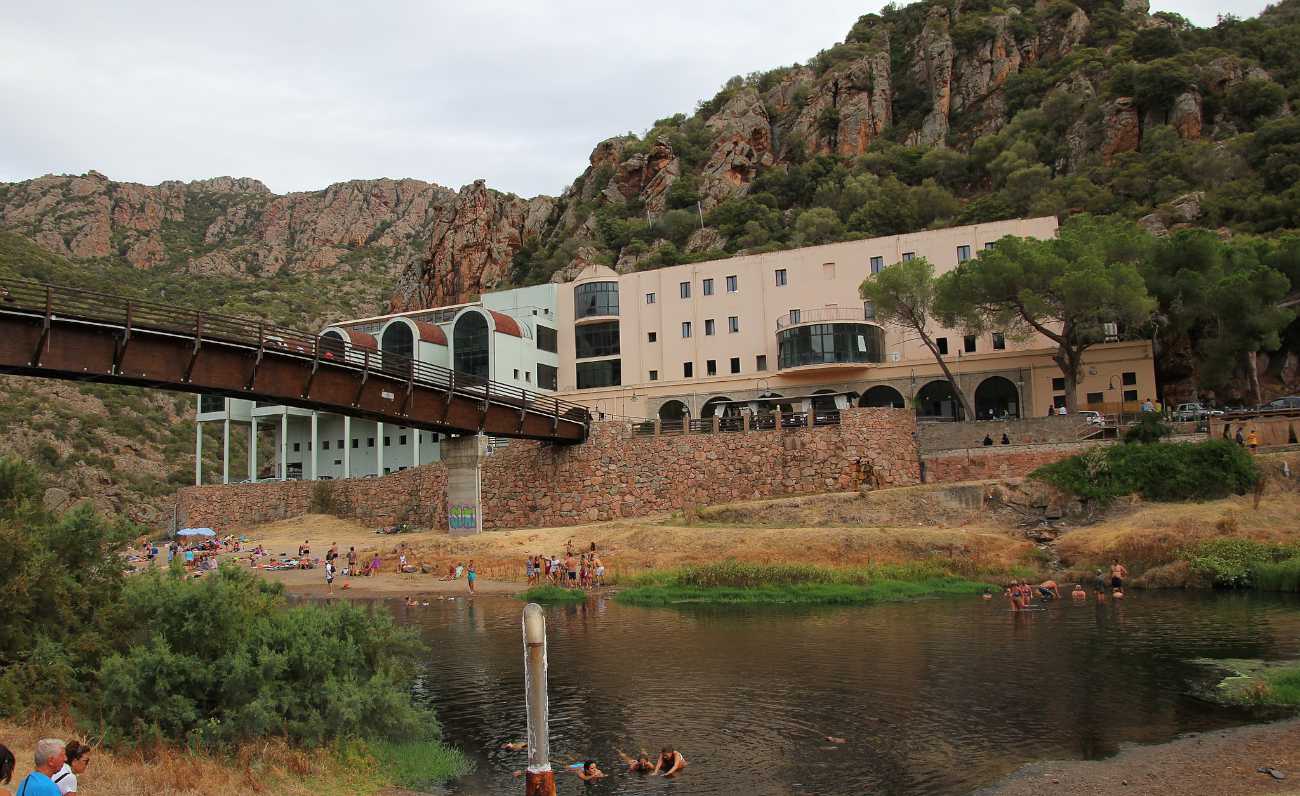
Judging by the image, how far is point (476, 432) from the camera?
47281 mm

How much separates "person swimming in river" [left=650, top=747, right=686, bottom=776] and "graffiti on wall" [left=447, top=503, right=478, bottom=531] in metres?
34.6

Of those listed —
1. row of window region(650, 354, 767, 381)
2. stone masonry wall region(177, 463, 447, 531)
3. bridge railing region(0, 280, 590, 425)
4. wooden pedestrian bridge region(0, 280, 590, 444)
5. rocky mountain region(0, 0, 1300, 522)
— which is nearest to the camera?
wooden pedestrian bridge region(0, 280, 590, 444)

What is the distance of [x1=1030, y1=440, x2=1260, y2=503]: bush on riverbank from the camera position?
4153 centimetres

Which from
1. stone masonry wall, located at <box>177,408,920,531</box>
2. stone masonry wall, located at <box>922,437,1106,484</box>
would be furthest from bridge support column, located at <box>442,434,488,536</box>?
stone masonry wall, located at <box>922,437,1106,484</box>

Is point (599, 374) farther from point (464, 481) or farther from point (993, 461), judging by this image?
point (993, 461)

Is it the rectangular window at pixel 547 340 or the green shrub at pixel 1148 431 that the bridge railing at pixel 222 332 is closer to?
the rectangular window at pixel 547 340

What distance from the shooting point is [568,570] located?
41.1m

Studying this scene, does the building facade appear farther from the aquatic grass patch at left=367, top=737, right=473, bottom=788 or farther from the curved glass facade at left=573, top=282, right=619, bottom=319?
the aquatic grass patch at left=367, top=737, right=473, bottom=788

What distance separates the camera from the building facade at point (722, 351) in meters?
62.0

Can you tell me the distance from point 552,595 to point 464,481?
1307 centimetres

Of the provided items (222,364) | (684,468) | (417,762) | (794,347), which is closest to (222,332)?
(222,364)

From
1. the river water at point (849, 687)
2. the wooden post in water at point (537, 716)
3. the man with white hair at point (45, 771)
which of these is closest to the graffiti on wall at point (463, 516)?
the river water at point (849, 687)

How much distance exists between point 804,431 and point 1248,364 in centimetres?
2535

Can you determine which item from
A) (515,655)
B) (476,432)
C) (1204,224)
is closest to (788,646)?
(515,655)
